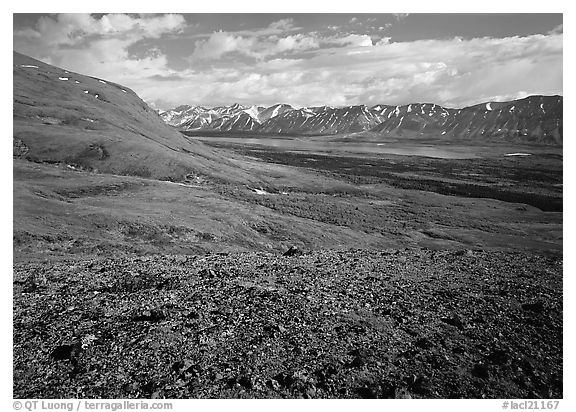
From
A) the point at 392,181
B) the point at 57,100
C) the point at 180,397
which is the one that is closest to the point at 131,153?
the point at 57,100

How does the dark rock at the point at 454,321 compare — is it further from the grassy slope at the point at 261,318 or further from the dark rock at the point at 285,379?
the dark rock at the point at 285,379

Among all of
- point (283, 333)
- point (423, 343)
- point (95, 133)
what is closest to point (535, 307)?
point (423, 343)

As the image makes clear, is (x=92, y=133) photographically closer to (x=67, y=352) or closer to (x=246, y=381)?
(x=67, y=352)

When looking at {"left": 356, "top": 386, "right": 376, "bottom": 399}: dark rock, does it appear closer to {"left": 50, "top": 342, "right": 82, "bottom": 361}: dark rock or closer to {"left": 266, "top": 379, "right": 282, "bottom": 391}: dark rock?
{"left": 266, "top": 379, "right": 282, "bottom": 391}: dark rock

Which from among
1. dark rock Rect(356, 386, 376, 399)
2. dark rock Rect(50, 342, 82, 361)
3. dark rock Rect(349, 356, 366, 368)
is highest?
dark rock Rect(50, 342, 82, 361)

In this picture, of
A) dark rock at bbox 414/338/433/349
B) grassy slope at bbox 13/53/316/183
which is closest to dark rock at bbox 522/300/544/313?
dark rock at bbox 414/338/433/349
